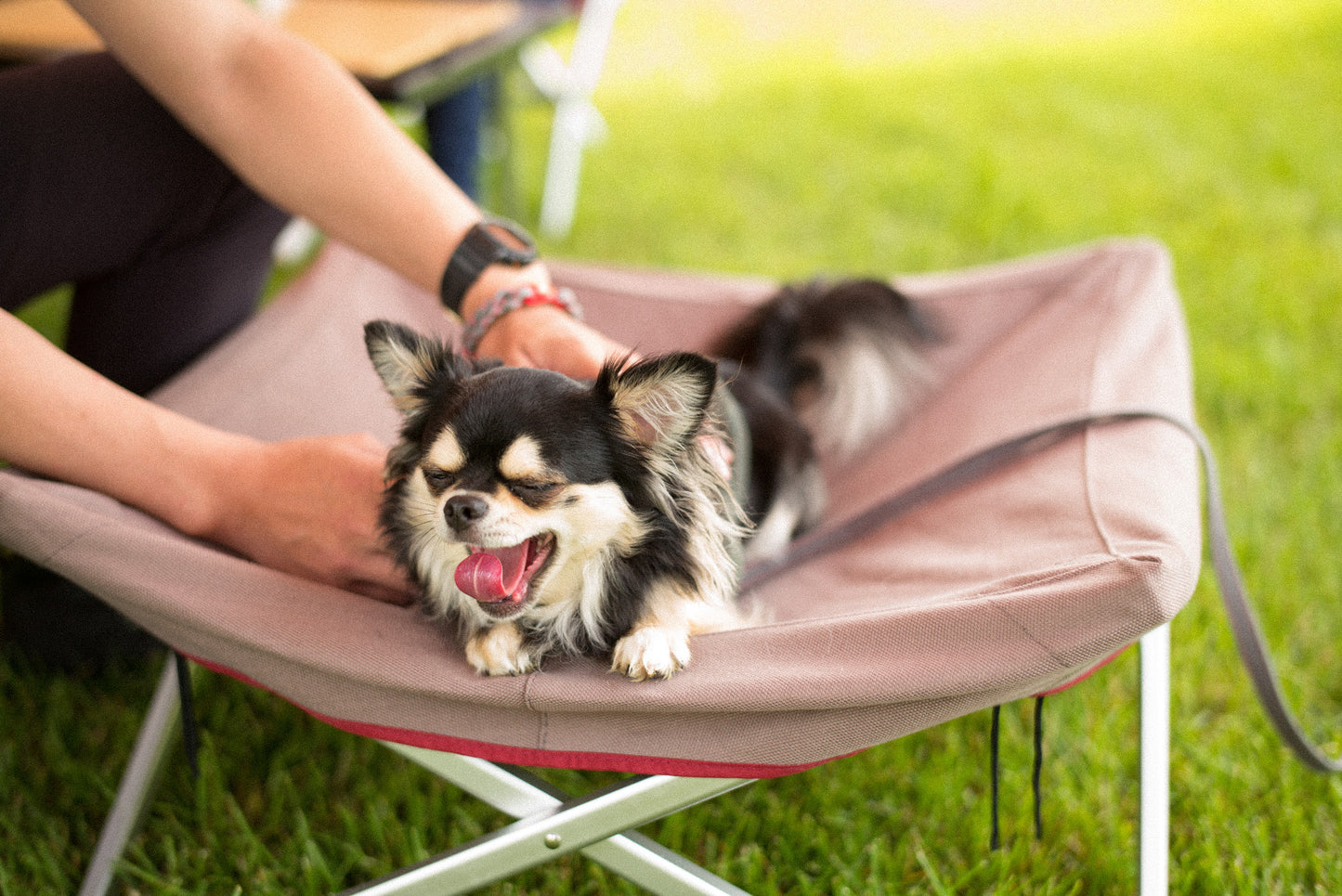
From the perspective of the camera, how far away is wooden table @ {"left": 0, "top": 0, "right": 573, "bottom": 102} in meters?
2.51

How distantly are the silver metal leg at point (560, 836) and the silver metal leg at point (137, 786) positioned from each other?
0.46 metres

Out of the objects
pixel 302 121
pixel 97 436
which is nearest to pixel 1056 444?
pixel 302 121

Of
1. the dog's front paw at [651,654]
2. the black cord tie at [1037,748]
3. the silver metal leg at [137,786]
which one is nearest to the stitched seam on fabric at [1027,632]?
the black cord tie at [1037,748]

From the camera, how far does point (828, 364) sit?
206 cm

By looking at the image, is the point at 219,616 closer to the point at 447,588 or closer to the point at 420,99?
the point at 447,588

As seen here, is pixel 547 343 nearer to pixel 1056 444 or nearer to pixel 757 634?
pixel 757 634

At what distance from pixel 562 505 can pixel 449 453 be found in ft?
0.49

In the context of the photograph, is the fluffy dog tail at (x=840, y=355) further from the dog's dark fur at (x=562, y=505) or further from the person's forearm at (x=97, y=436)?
the person's forearm at (x=97, y=436)

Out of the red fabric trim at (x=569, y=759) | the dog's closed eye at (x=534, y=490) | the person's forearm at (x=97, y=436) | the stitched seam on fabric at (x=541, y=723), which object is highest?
the person's forearm at (x=97, y=436)

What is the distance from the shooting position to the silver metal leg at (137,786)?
1.49 meters

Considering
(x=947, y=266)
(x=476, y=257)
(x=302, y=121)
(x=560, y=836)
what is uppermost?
(x=947, y=266)

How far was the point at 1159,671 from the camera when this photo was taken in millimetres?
1354

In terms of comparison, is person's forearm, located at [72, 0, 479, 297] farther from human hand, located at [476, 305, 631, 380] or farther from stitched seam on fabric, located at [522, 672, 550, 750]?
stitched seam on fabric, located at [522, 672, 550, 750]

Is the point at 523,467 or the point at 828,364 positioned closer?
the point at 523,467
